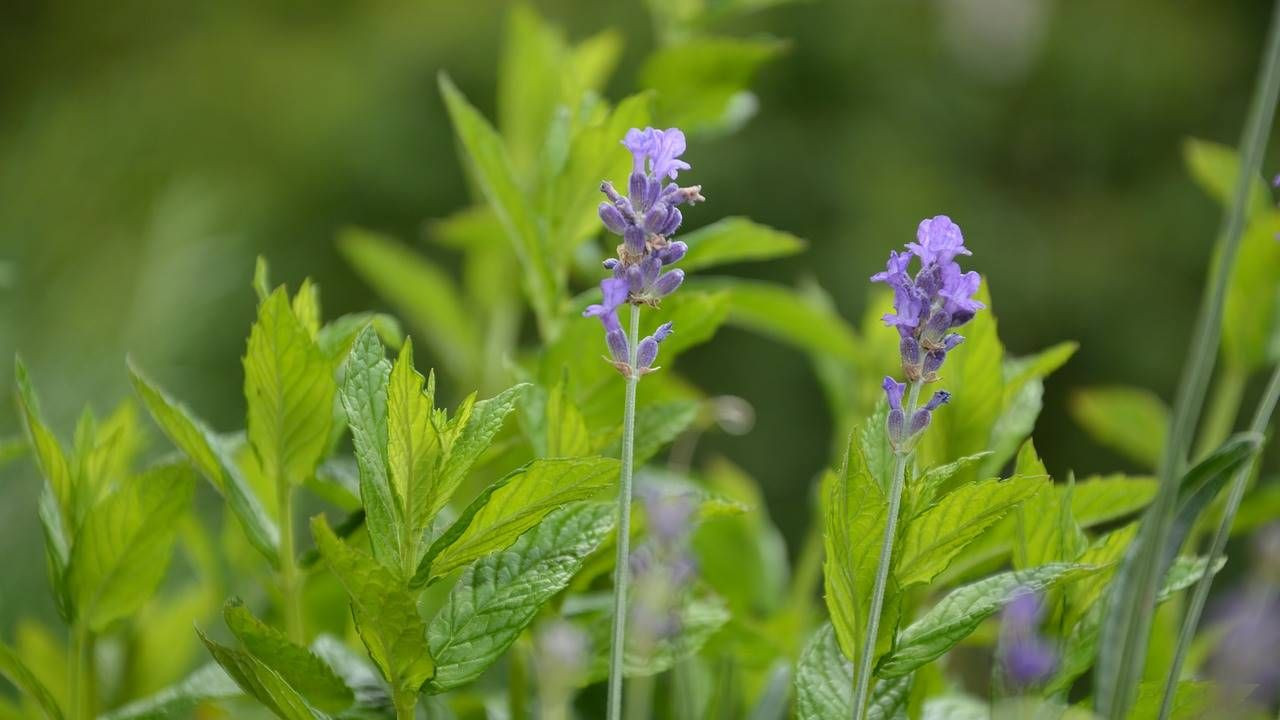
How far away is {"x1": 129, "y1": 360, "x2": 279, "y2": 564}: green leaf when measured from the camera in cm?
52

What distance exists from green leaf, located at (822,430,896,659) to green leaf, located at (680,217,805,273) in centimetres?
20

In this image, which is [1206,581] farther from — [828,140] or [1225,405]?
[828,140]

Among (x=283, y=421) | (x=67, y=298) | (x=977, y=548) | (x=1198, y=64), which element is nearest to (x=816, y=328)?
(x=977, y=548)

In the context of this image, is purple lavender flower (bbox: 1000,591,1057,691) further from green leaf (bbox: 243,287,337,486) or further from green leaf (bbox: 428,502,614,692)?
green leaf (bbox: 243,287,337,486)

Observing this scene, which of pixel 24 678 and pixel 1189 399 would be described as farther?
pixel 24 678

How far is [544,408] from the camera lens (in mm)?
582

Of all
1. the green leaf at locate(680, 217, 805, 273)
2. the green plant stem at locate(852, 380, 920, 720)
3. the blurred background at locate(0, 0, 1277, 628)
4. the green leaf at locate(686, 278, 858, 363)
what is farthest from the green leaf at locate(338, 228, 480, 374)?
the blurred background at locate(0, 0, 1277, 628)

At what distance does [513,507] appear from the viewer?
0.47 meters

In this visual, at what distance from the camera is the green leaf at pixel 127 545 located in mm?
562

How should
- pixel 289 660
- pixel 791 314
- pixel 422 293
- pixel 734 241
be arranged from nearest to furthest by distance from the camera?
pixel 289 660 < pixel 734 241 < pixel 791 314 < pixel 422 293

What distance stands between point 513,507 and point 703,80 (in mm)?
397

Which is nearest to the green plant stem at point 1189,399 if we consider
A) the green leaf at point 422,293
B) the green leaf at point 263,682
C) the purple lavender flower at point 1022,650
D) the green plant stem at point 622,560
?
the purple lavender flower at point 1022,650

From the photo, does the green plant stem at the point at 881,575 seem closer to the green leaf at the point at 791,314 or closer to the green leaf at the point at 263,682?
the green leaf at the point at 263,682

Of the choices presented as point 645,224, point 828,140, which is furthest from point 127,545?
point 828,140
